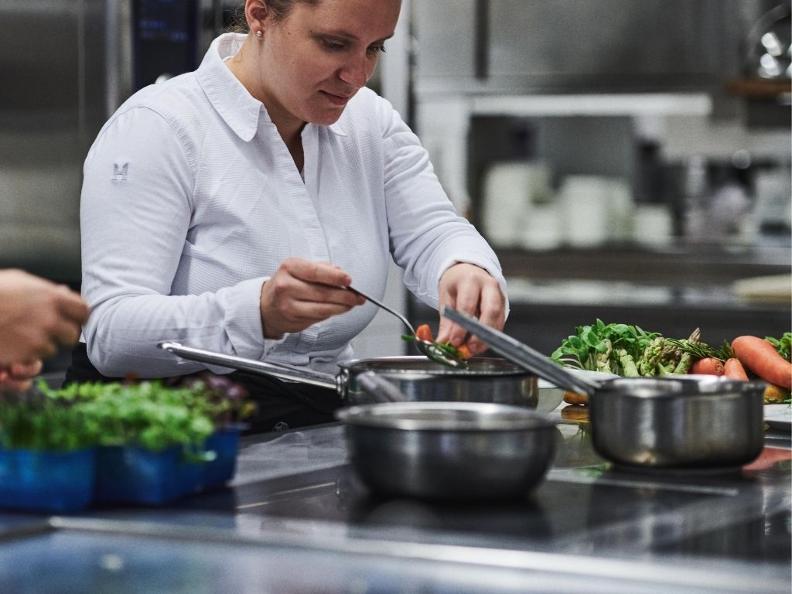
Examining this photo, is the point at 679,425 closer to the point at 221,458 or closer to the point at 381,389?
the point at 381,389

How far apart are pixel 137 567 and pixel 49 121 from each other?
7.96 ft

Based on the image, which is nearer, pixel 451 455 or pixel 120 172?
pixel 451 455

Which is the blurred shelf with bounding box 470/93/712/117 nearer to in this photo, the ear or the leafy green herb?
the ear

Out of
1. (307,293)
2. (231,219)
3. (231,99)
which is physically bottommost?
(307,293)

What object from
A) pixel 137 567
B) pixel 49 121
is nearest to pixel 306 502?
pixel 137 567

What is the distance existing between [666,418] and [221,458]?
500mm

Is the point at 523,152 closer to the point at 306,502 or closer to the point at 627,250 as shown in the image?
the point at 627,250

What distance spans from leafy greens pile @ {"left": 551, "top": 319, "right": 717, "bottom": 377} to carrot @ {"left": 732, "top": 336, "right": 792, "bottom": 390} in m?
0.07

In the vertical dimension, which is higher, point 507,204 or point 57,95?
point 57,95

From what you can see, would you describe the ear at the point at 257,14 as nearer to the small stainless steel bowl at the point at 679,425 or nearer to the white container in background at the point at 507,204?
the small stainless steel bowl at the point at 679,425

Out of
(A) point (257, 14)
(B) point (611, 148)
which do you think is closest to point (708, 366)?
(A) point (257, 14)

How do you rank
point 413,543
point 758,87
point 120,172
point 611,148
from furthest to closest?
point 611,148 < point 758,87 < point 120,172 < point 413,543

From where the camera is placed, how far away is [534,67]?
5.25 metres

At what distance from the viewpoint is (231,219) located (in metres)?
2.26
